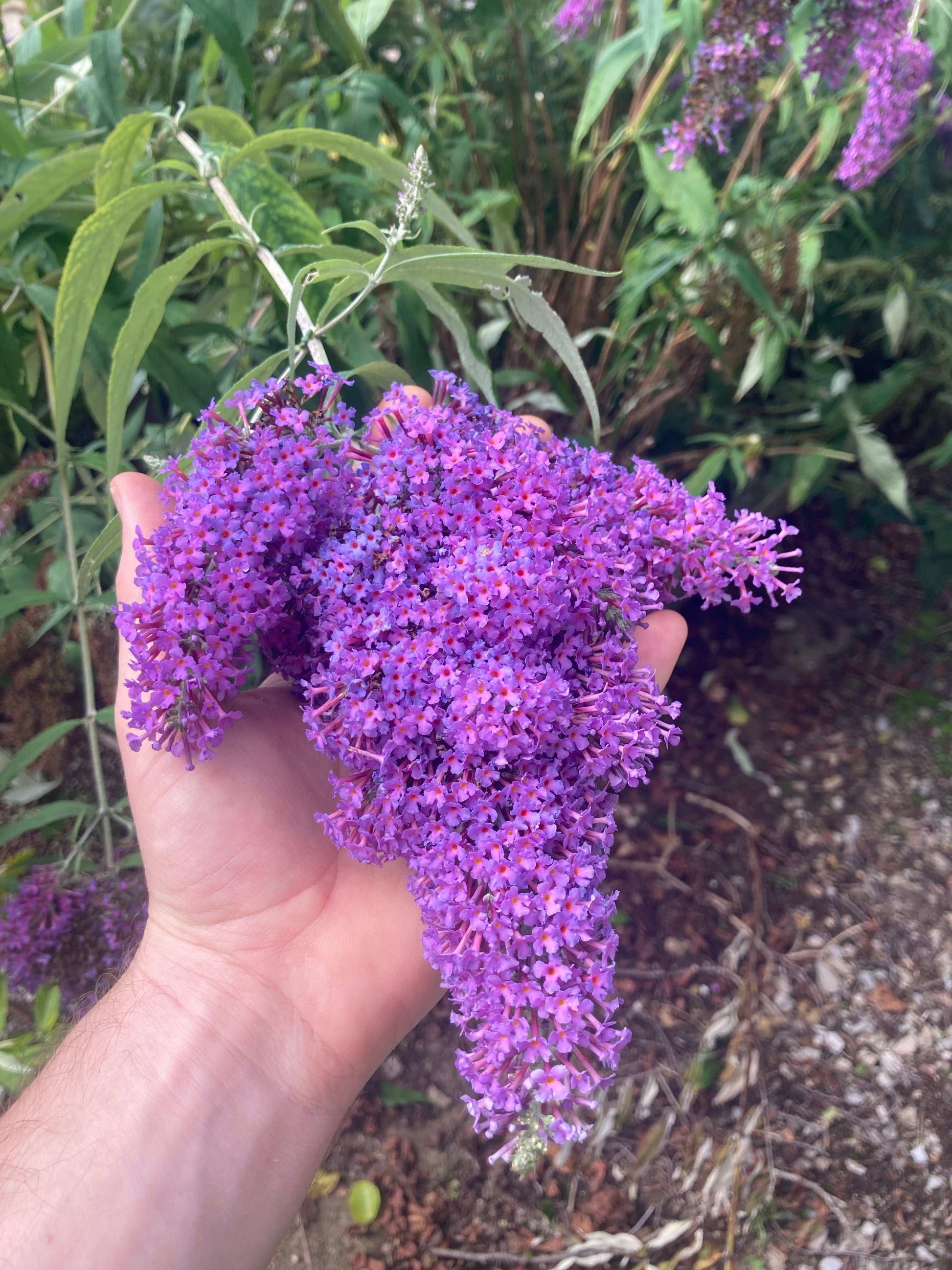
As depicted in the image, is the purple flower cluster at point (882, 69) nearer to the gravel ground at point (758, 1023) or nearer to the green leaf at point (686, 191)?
the green leaf at point (686, 191)

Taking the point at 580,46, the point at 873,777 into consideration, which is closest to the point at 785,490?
the point at 873,777

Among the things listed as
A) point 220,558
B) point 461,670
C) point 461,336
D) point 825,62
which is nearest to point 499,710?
point 461,670

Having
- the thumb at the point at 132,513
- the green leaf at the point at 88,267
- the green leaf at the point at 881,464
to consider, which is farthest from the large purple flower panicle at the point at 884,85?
the thumb at the point at 132,513

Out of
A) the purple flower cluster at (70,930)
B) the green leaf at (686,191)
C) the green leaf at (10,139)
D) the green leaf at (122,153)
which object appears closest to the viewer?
the green leaf at (122,153)

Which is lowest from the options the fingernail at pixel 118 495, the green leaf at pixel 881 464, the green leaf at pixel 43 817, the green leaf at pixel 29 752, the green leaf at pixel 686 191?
the green leaf at pixel 43 817

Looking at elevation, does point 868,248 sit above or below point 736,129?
below

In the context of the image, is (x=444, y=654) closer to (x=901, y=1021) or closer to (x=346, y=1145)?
(x=346, y=1145)

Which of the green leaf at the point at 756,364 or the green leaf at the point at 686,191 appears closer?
the green leaf at the point at 686,191

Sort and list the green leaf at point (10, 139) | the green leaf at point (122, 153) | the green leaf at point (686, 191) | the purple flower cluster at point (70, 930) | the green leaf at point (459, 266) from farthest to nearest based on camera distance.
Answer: the green leaf at point (686, 191) < the purple flower cluster at point (70, 930) < the green leaf at point (10, 139) < the green leaf at point (122, 153) < the green leaf at point (459, 266)

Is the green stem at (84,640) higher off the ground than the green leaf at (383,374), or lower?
lower
